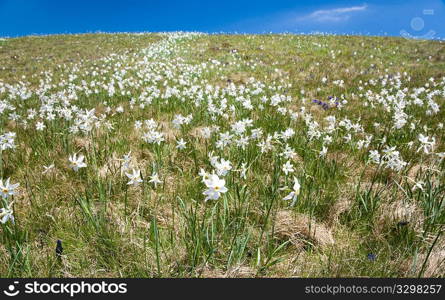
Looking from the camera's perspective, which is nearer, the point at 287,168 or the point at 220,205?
Result: the point at 220,205

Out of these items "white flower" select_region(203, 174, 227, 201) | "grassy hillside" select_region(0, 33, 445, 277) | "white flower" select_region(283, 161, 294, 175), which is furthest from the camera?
"white flower" select_region(283, 161, 294, 175)

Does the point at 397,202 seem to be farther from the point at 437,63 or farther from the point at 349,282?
the point at 437,63

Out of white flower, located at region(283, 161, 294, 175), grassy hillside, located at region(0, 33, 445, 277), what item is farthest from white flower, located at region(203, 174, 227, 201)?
white flower, located at region(283, 161, 294, 175)

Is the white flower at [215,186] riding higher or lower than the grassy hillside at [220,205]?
higher

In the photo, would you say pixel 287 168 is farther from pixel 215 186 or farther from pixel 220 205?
pixel 215 186

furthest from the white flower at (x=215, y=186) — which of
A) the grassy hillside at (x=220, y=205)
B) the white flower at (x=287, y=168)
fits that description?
the white flower at (x=287, y=168)

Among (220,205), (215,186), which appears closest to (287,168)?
(220,205)

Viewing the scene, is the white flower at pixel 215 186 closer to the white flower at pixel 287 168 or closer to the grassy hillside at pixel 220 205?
the grassy hillside at pixel 220 205

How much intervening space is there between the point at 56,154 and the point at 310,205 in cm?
432

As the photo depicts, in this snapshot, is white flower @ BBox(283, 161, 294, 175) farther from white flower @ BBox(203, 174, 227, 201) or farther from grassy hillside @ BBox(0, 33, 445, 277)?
white flower @ BBox(203, 174, 227, 201)

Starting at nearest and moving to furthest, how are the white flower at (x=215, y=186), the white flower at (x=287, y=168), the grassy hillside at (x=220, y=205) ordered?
1. the white flower at (x=215, y=186)
2. the grassy hillside at (x=220, y=205)
3. the white flower at (x=287, y=168)

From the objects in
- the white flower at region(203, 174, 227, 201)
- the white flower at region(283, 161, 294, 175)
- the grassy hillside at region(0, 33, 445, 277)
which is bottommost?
the grassy hillside at region(0, 33, 445, 277)

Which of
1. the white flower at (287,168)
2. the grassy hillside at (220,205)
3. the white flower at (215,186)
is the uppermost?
the white flower at (215,186)

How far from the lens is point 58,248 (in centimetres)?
267
